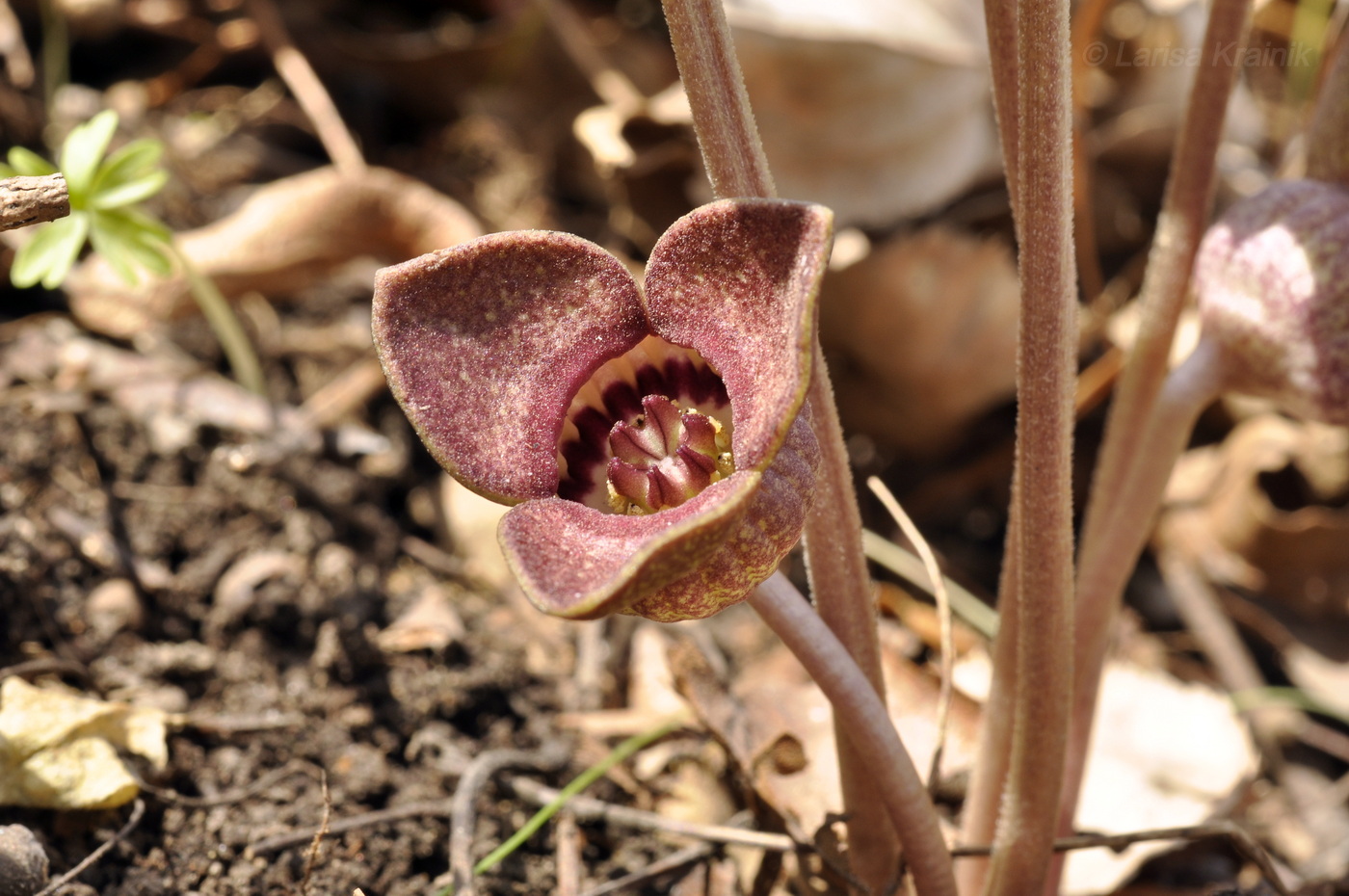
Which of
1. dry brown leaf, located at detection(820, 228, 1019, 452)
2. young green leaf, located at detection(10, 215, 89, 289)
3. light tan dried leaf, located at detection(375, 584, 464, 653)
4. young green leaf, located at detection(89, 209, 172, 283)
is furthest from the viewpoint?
dry brown leaf, located at detection(820, 228, 1019, 452)

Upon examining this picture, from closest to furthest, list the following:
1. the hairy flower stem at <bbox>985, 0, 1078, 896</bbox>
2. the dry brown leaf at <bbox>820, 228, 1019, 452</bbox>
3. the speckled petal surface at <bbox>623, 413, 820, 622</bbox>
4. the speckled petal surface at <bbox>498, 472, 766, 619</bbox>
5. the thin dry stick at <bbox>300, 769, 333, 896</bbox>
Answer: the speckled petal surface at <bbox>498, 472, 766, 619</bbox>
the speckled petal surface at <bbox>623, 413, 820, 622</bbox>
the hairy flower stem at <bbox>985, 0, 1078, 896</bbox>
the thin dry stick at <bbox>300, 769, 333, 896</bbox>
the dry brown leaf at <bbox>820, 228, 1019, 452</bbox>

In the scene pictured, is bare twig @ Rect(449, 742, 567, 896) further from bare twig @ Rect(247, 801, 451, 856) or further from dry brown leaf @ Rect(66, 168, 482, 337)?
dry brown leaf @ Rect(66, 168, 482, 337)

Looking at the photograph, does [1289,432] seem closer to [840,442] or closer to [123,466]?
[840,442]

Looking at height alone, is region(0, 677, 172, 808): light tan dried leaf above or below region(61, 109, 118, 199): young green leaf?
below

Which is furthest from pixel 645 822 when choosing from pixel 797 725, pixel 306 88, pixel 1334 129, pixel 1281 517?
pixel 306 88

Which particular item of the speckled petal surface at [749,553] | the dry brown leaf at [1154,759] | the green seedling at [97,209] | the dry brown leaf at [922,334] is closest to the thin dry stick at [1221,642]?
the dry brown leaf at [1154,759]

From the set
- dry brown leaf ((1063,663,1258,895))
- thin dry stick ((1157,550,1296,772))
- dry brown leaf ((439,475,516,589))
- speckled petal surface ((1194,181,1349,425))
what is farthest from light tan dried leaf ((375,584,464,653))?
thin dry stick ((1157,550,1296,772))
